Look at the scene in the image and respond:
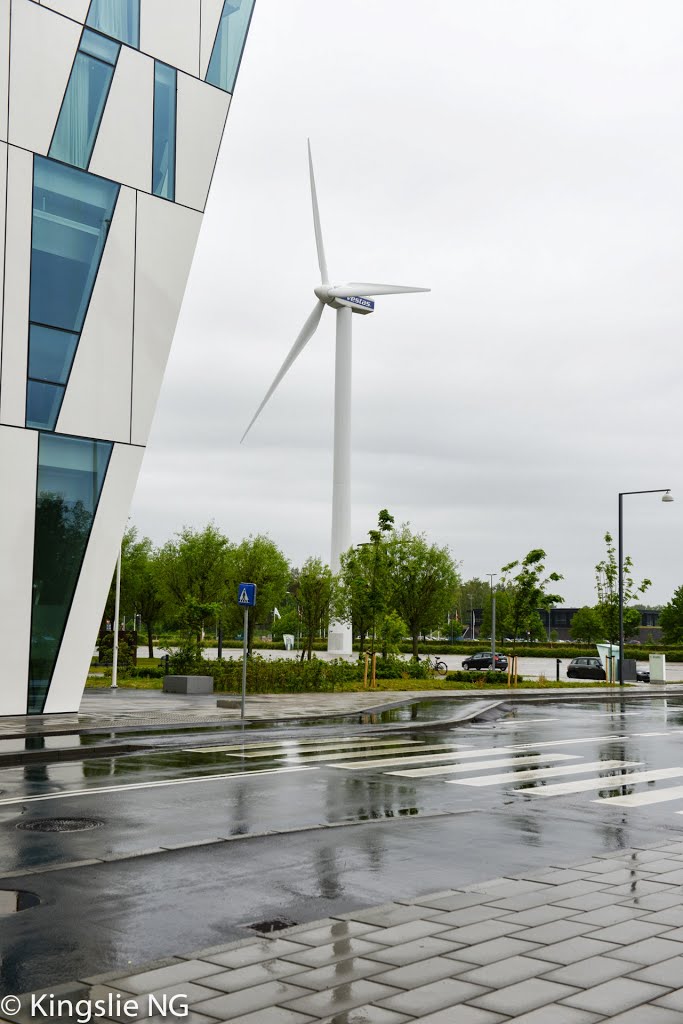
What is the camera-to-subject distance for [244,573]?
59.9 metres

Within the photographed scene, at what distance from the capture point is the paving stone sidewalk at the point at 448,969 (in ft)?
16.2

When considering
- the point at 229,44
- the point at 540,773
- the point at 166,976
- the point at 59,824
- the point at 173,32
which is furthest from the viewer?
the point at 229,44

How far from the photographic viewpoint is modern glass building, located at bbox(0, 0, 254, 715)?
2119 cm

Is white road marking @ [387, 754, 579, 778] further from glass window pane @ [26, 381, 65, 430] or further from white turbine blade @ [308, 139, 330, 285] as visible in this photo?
white turbine blade @ [308, 139, 330, 285]

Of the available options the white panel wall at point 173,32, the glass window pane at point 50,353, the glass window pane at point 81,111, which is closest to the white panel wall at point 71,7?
the glass window pane at point 81,111

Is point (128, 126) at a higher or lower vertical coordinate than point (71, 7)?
lower

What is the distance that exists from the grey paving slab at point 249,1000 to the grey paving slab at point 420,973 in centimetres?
45

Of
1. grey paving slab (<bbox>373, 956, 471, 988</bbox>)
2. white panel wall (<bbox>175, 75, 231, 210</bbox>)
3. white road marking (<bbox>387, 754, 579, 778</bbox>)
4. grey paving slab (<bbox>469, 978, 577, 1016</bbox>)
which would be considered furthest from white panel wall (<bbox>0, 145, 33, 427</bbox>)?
grey paving slab (<bbox>469, 978, 577, 1016</bbox>)

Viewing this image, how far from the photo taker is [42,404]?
21609mm

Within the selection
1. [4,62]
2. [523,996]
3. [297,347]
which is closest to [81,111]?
[4,62]

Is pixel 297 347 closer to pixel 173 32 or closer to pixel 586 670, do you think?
pixel 586 670

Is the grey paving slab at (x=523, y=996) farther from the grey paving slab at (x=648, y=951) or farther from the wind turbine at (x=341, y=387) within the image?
the wind turbine at (x=341, y=387)

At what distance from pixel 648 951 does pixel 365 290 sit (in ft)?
183

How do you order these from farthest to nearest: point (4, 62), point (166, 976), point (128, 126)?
point (128, 126) < point (4, 62) < point (166, 976)
